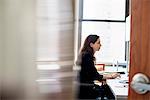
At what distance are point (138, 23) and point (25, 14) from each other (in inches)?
17.8

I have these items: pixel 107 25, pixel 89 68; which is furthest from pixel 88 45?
pixel 107 25

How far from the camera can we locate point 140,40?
0.89m

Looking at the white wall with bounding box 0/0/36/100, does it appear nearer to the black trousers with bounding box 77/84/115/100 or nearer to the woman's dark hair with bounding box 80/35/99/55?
the black trousers with bounding box 77/84/115/100

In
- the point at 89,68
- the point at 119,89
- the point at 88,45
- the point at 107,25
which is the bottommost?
the point at 119,89

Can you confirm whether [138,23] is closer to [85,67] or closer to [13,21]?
[13,21]

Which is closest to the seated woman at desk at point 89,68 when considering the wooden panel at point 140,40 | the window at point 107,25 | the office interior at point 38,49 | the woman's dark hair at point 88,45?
the woman's dark hair at point 88,45

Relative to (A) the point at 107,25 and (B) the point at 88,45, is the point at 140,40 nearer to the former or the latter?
(B) the point at 88,45

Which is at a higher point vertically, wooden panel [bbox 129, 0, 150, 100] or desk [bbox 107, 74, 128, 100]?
wooden panel [bbox 129, 0, 150, 100]

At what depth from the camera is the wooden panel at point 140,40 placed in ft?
2.85

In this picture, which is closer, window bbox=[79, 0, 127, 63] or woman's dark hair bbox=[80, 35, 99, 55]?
woman's dark hair bbox=[80, 35, 99, 55]

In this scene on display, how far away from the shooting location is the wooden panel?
0.87 metres

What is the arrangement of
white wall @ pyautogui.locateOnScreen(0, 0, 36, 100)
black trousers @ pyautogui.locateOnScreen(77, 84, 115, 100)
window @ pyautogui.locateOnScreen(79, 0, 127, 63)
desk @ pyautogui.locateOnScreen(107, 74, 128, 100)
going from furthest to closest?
window @ pyautogui.locateOnScreen(79, 0, 127, 63)
black trousers @ pyautogui.locateOnScreen(77, 84, 115, 100)
desk @ pyautogui.locateOnScreen(107, 74, 128, 100)
white wall @ pyautogui.locateOnScreen(0, 0, 36, 100)

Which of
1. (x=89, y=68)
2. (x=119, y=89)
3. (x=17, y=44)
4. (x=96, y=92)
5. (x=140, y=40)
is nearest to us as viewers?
(x=17, y=44)

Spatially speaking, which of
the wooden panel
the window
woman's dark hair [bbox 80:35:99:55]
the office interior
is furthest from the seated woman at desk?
the office interior
